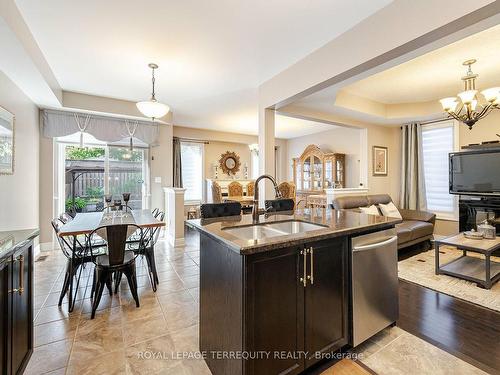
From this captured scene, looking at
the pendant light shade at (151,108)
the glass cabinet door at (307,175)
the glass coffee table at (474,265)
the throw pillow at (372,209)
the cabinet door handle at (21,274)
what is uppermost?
the pendant light shade at (151,108)

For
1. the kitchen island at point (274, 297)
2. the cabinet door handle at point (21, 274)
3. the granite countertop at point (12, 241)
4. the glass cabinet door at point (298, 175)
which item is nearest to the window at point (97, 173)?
the granite countertop at point (12, 241)

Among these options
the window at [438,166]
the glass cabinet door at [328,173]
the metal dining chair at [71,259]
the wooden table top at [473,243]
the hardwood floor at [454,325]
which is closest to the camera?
the hardwood floor at [454,325]

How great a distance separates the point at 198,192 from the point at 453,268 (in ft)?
18.4

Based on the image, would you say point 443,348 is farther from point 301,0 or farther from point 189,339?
point 301,0

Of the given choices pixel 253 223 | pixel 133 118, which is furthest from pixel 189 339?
pixel 133 118

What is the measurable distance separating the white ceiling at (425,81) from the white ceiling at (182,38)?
0.94 metres

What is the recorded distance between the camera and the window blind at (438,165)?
4629 millimetres

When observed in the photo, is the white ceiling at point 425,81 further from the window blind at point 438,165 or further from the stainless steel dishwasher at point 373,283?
the stainless steel dishwasher at point 373,283

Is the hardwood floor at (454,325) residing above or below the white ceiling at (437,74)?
below

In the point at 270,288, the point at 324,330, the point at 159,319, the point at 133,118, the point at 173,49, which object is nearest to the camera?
the point at 270,288

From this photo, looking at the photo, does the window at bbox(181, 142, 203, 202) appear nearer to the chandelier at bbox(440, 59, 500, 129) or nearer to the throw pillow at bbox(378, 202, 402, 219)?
the throw pillow at bbox(378, 202, 402, 219)

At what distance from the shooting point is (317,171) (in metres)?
6.45

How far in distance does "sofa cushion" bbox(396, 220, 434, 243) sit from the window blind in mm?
891

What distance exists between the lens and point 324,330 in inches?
59.5
